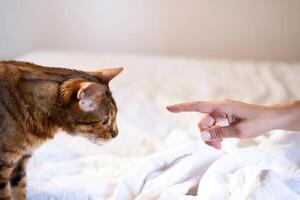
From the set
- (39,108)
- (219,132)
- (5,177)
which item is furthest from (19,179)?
(219,132)

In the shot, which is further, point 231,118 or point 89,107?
point 231,118

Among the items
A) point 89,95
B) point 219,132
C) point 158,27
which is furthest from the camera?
point 158,27

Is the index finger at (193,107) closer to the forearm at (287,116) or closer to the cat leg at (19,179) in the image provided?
the forearm at (287,116)

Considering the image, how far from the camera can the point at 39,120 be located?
817 mm

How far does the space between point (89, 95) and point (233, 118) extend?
0.35 meters

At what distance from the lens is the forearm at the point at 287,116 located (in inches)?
38.2

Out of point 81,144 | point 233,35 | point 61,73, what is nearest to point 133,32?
point 233,35

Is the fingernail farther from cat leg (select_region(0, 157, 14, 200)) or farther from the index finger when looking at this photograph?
cat leg (select_region(0, 157, 14, 200))

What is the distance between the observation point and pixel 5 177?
0.82m

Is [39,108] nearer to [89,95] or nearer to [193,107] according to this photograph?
[89,95]

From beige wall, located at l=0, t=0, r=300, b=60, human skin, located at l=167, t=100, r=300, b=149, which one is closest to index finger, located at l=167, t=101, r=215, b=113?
human skin, located at l=167, t=100, r=300, b=149

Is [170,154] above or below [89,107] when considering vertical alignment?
below

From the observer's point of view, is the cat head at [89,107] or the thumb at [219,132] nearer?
the cat head at [89,107]

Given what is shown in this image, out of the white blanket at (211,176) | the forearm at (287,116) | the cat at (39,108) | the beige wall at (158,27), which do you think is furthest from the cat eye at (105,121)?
the beige wall at (158,27)
